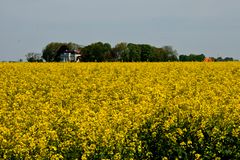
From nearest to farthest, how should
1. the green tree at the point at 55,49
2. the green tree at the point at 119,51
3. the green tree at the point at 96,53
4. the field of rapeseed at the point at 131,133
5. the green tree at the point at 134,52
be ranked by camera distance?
1. the field of rapeseed at the point at 131,133
2. the green tree at the point at 134,52
3. the green tree at the point at 119,51
4. the green tree at the point at 96,53
5. the green tree at the point at 55,49

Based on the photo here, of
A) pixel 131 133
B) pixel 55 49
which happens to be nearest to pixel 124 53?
pixel 55 49

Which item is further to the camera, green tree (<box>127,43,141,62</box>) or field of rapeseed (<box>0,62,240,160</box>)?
green tree (<box>127,43,141,62</box>)

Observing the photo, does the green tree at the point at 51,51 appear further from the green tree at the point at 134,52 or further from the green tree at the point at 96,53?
the green tree at the point at 134,52

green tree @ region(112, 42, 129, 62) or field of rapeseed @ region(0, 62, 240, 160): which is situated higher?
green tree @ region(112, 42, 129, 62)

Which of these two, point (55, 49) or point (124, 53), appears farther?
point (55, 49)

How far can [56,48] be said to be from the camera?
92125 mm

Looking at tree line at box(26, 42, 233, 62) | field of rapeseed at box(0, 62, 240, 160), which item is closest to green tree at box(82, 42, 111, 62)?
tree line at box(26, 42, 233, 62)

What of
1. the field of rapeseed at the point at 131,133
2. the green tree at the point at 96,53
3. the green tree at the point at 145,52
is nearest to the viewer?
the field of rapeseed at the point at 131,133

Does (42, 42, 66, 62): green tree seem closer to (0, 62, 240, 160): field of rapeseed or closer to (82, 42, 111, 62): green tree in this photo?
(82, 42, 111, 62): green tree

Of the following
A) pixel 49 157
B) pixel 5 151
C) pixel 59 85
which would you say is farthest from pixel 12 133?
pixel 59 85

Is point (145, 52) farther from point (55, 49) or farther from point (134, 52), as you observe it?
point (55, 49)

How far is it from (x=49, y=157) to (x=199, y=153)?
8.74 ft

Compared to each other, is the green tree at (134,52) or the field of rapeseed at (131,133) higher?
the green tree at (134,52)

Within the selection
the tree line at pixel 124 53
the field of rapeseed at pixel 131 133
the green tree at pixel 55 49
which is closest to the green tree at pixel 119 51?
the tree line at pixel 124 53
